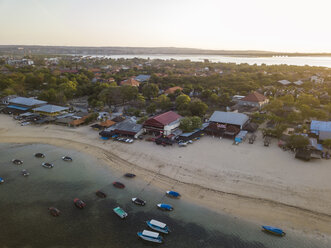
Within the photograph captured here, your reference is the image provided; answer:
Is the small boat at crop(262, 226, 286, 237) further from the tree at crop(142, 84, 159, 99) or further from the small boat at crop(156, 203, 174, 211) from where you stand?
the tree at crop(142, 84, 159, 99)

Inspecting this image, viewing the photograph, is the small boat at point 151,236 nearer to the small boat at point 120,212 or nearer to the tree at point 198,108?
the small boat at point 120,212

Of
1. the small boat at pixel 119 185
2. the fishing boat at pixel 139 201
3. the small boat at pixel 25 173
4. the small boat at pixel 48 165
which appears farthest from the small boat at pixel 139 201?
the small boat at pixel 25 173

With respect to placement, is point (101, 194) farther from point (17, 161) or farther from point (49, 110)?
point (49, 110)

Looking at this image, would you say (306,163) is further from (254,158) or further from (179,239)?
(179,239)

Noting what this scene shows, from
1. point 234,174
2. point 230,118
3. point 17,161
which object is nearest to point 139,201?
point 234,174

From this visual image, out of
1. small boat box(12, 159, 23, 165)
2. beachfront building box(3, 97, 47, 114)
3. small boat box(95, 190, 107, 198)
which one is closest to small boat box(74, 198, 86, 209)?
small boat box(95, 190, 107, 198)
